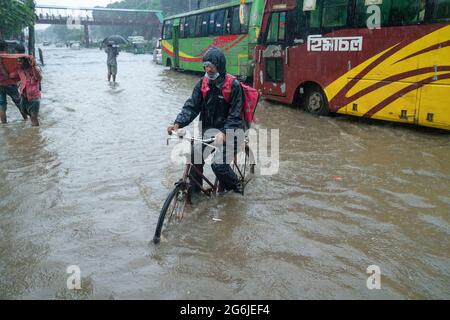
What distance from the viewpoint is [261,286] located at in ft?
10.6

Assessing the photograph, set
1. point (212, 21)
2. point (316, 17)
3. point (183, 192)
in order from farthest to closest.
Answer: point (212, 21), point (316, 17), point (183, 192)

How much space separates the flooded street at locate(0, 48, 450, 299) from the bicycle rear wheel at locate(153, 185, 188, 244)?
116 mm

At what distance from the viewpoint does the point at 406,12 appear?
24.7 ft

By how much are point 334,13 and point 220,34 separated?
8474 millimetres

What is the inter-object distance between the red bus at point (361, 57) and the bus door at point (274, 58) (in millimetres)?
24

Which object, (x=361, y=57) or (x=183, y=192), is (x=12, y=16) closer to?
(x=361, y=57)

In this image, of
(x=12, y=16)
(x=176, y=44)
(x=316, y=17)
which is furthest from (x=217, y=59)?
(x=176, y=44)

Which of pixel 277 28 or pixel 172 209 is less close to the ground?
pixel 277 28

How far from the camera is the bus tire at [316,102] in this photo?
31.5 feet

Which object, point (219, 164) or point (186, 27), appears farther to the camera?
point (186, 27)

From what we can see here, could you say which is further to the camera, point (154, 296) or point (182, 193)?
point (182, 193)
